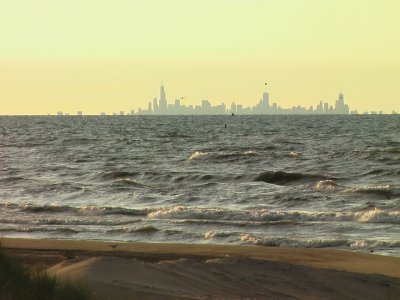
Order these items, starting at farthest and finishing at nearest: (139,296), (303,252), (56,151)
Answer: (56,151) < (303,252) < (139,296)

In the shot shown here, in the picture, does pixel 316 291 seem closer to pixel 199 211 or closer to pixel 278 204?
pixel 199 211

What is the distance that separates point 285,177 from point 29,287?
2871 cm

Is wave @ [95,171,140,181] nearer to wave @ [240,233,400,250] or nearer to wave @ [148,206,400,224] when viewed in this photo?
wave @ [148,206,400,224]

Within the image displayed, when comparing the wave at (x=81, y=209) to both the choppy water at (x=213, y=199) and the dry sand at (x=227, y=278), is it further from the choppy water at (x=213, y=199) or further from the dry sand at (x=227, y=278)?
the dry sand at (x=227, y=278)

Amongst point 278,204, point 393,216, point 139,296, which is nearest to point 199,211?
point 278,204

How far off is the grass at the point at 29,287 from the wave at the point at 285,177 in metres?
Answer: 26.4

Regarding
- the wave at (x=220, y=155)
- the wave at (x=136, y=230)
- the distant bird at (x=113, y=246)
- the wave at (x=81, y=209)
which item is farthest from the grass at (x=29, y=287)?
the wave at (x=220, y=155)

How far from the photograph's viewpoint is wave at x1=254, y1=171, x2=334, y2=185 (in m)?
34.0

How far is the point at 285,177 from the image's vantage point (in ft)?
115

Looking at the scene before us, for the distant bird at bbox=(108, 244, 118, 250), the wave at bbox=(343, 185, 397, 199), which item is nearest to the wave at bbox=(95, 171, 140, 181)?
the wave at bbox=(343, 185, 397, 199)

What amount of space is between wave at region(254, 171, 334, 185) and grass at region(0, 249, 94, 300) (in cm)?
2643

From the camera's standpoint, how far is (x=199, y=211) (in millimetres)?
22719

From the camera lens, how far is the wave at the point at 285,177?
3397cm

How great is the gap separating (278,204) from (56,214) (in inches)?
271
